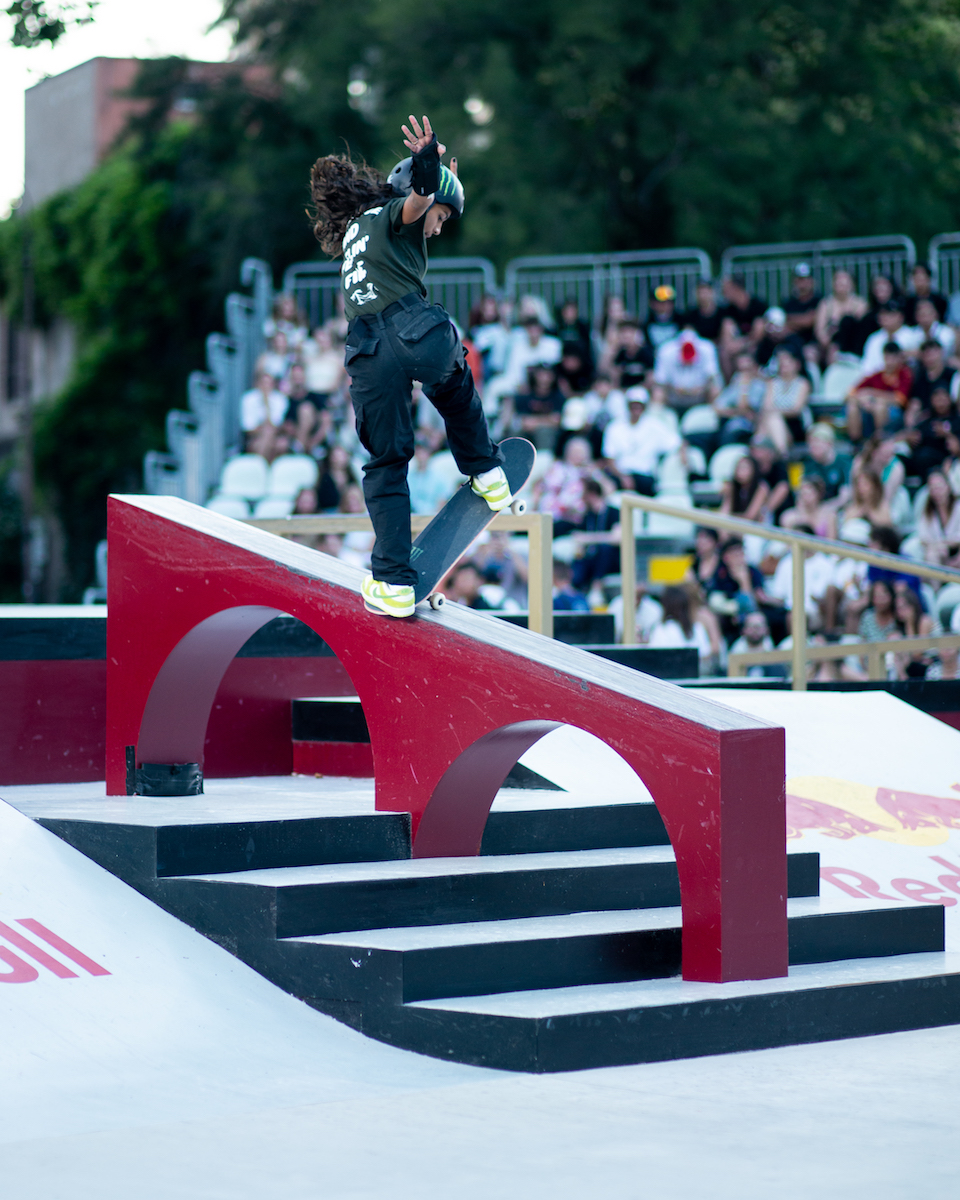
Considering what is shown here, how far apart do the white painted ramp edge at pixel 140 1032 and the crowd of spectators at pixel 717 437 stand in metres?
5.87

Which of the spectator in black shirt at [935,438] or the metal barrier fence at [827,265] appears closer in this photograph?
the spectator in black shirt at [935,438]

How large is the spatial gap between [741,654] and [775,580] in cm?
262

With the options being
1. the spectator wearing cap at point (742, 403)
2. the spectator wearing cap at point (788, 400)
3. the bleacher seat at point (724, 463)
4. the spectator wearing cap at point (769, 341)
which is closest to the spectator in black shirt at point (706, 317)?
the spectator wearing cap at point (769, 341)

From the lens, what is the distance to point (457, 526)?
18.9 ft

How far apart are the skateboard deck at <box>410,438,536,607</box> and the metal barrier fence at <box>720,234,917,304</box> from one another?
1149 centimetres

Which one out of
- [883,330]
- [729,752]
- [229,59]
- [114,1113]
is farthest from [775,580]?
[229,59]

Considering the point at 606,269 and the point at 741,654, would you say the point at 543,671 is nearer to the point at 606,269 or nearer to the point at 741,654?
the point at 741,654

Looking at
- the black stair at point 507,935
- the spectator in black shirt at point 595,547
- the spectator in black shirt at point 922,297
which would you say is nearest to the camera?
the black stair at point 507,935

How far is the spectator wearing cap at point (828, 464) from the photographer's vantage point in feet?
43.6

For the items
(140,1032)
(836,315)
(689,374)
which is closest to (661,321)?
(689,374)

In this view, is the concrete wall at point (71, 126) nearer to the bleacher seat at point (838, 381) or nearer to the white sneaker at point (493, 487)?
the bleacher seat at point (838, 381)

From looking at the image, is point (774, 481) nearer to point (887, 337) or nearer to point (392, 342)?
point (887, 337)

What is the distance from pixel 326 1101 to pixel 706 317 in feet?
42.0

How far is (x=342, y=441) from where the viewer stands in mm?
15383
